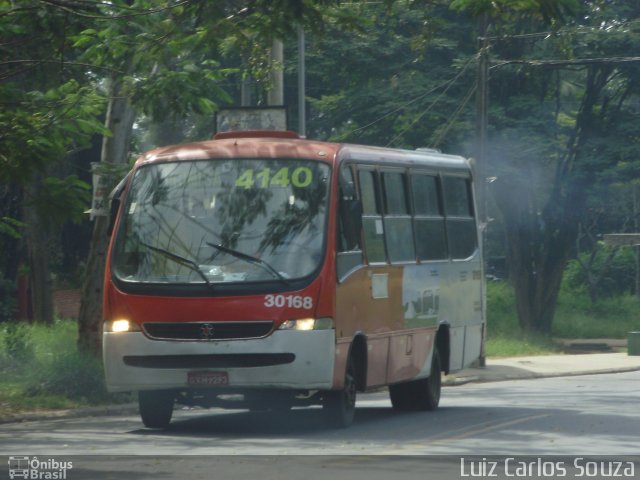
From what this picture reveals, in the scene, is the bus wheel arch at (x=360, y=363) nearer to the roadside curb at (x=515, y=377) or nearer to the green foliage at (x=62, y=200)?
the green foliage at (x=62, y=200)

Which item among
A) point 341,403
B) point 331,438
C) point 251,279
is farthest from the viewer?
point 341,403

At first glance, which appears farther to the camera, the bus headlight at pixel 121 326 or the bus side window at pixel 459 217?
the bus side window at pixel 459 217

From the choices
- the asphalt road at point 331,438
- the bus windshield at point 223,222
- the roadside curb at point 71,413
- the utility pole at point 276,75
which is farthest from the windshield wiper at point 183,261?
the utility pole at point 276,75

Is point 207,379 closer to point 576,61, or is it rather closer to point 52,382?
A: point 52,382

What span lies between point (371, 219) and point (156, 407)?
10.8ft

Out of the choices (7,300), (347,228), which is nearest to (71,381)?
(347,228)

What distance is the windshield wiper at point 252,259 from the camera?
44.5ft

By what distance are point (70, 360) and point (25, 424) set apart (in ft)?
8.15

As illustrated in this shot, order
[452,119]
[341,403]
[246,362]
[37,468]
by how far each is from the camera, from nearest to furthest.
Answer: [37,468], [246,362], [341,403], [452,119]

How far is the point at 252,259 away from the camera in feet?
44.9

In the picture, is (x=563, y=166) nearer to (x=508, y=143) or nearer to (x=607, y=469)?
(x=508, y=143)

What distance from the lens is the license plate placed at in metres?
13.5

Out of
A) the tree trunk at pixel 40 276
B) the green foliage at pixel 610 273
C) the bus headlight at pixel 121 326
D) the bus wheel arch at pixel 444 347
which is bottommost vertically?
the green foliage at pixel 610 273

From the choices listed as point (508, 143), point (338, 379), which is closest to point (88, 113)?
point (338, 379)
